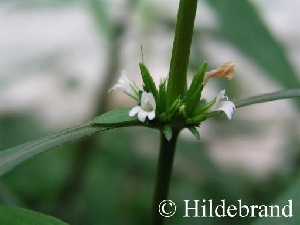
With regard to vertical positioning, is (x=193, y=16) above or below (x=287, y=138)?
below

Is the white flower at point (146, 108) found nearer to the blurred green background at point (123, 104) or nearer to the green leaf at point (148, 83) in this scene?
the green leaf at point (148, 83)

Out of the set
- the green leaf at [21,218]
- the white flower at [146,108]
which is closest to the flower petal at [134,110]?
the white flower at [146,108]

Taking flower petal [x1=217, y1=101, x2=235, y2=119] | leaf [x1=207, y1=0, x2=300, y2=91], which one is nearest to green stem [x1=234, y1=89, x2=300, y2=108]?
flower petal [x1=217, y1=101, x2=235, y2=119]

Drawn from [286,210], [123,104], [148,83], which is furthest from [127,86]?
[123,104]

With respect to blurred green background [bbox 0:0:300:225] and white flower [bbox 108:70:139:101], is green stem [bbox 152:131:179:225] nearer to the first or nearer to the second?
white flower [bbox 108:70:139:101]

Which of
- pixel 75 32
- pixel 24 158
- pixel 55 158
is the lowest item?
pixel 24 158

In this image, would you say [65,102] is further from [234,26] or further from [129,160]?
[234,26]

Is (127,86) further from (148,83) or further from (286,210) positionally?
(286,210)

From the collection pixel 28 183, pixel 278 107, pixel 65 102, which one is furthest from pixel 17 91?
pixel 278 107
